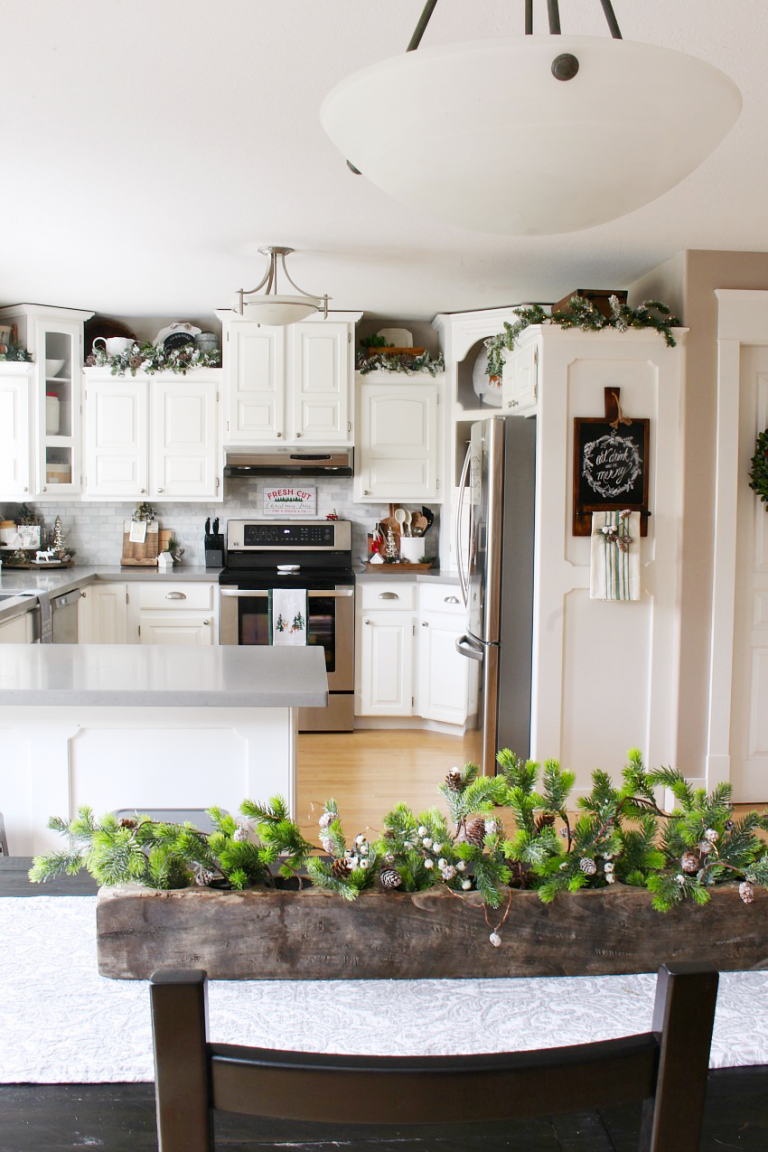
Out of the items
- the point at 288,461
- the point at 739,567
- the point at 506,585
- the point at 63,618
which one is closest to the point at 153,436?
the point at 288,461

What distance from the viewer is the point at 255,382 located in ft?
18.0

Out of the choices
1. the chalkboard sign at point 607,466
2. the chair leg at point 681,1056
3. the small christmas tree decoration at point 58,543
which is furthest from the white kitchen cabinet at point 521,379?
the chair leg at point 681,1056

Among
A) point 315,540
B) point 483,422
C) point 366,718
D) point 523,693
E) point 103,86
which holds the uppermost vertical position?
point 103,86

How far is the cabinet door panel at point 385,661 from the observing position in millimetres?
5574

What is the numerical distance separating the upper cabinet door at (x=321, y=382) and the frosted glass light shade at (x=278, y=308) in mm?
1655

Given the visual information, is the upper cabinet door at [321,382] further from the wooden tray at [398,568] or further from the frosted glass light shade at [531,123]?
the frosted glass light shade at [531,123]

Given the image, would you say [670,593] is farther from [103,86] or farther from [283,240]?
[103,86]

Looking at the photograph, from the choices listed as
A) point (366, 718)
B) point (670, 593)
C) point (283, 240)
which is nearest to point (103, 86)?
point (283, 240)

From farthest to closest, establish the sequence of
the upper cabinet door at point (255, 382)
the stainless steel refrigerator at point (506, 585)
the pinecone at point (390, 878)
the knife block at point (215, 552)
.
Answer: the knife block at point (215, 552)
the upper cabinet door at point (255, 382)
the stainless steel refrigerator at point (506, 585)
the pinecone at point (390, 878)

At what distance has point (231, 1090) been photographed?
2.07 feet

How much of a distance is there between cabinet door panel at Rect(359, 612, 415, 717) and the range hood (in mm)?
897

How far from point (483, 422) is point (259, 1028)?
3682mm

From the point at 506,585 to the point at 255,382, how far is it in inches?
81.7

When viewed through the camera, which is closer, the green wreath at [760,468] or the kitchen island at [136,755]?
the kitchen island at [136,755]
